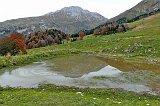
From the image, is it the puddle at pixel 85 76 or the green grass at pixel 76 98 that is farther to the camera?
the puddle at pixel 85 76

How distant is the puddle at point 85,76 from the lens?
34.0 meters

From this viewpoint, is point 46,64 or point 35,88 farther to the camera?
point 46,64

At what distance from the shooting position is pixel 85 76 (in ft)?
130

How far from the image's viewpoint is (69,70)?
146 feet

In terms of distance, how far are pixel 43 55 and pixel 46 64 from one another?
826 cm

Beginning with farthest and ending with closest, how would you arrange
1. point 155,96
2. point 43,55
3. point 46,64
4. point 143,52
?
point 143,52 < point 43,55 < point 46,64 < point 155,96

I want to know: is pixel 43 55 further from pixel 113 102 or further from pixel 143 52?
pixel 113 102

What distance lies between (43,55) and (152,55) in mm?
18752

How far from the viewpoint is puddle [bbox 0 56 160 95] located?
1337 inches

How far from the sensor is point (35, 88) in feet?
105

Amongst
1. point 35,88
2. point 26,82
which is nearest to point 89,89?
point 35,88

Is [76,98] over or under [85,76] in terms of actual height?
over

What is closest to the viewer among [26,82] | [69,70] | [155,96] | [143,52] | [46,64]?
[155,96]

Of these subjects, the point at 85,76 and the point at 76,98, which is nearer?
the point at 76,98
